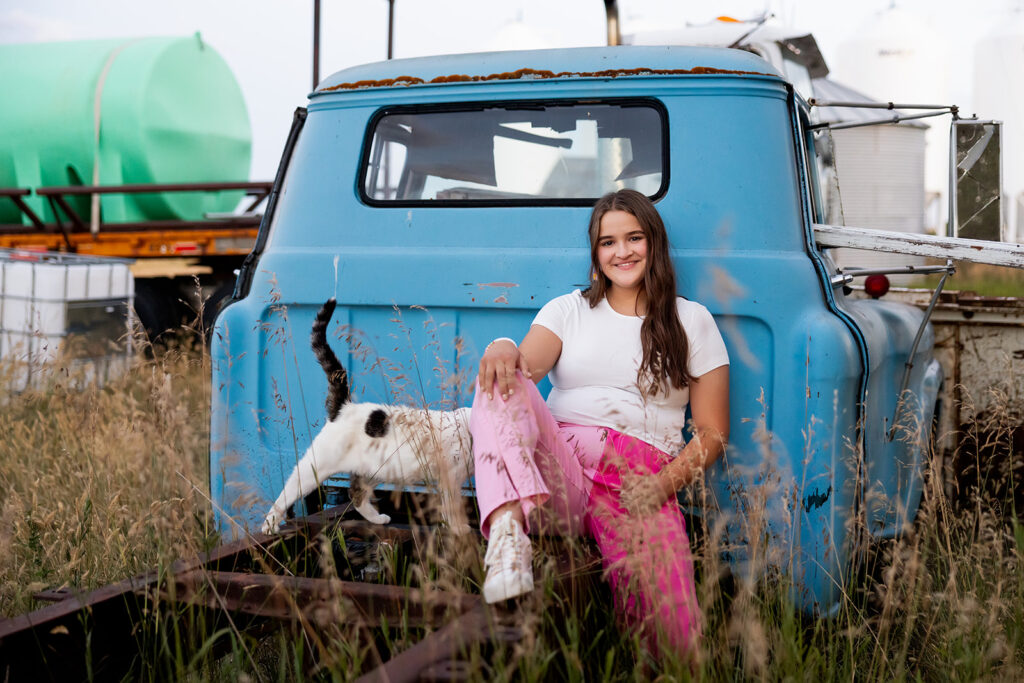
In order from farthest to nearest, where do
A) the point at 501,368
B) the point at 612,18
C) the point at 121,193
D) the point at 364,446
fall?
the point at 121,193 < the point at 612,18 < the point at 364,446 < the point at 501,368

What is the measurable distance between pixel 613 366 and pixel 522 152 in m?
0.85

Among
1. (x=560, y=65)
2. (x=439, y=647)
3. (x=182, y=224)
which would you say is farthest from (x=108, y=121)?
(x=439, y=647)

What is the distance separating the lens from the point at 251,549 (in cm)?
237

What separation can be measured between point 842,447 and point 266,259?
1.88 meters

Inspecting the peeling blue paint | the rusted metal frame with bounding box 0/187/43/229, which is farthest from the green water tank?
the peeling blue paint

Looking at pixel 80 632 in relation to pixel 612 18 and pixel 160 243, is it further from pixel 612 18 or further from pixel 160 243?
pixel 160 243

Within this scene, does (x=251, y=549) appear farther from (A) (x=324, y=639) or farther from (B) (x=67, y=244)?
(B) (x=67, y=244)

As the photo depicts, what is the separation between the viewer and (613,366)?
264 centimetres

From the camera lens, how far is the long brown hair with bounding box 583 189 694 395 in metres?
2.53

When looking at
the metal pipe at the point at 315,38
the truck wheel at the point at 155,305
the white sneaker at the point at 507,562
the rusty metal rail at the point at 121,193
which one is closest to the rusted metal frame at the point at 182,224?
the rusty metal rail at the point at 121,193

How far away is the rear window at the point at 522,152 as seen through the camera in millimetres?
2889

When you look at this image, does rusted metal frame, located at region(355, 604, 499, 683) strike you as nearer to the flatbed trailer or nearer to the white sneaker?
the white sneaker

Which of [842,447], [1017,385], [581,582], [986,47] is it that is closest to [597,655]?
[581,582]

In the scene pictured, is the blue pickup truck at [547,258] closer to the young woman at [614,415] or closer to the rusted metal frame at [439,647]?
the young woman at [614,415]
